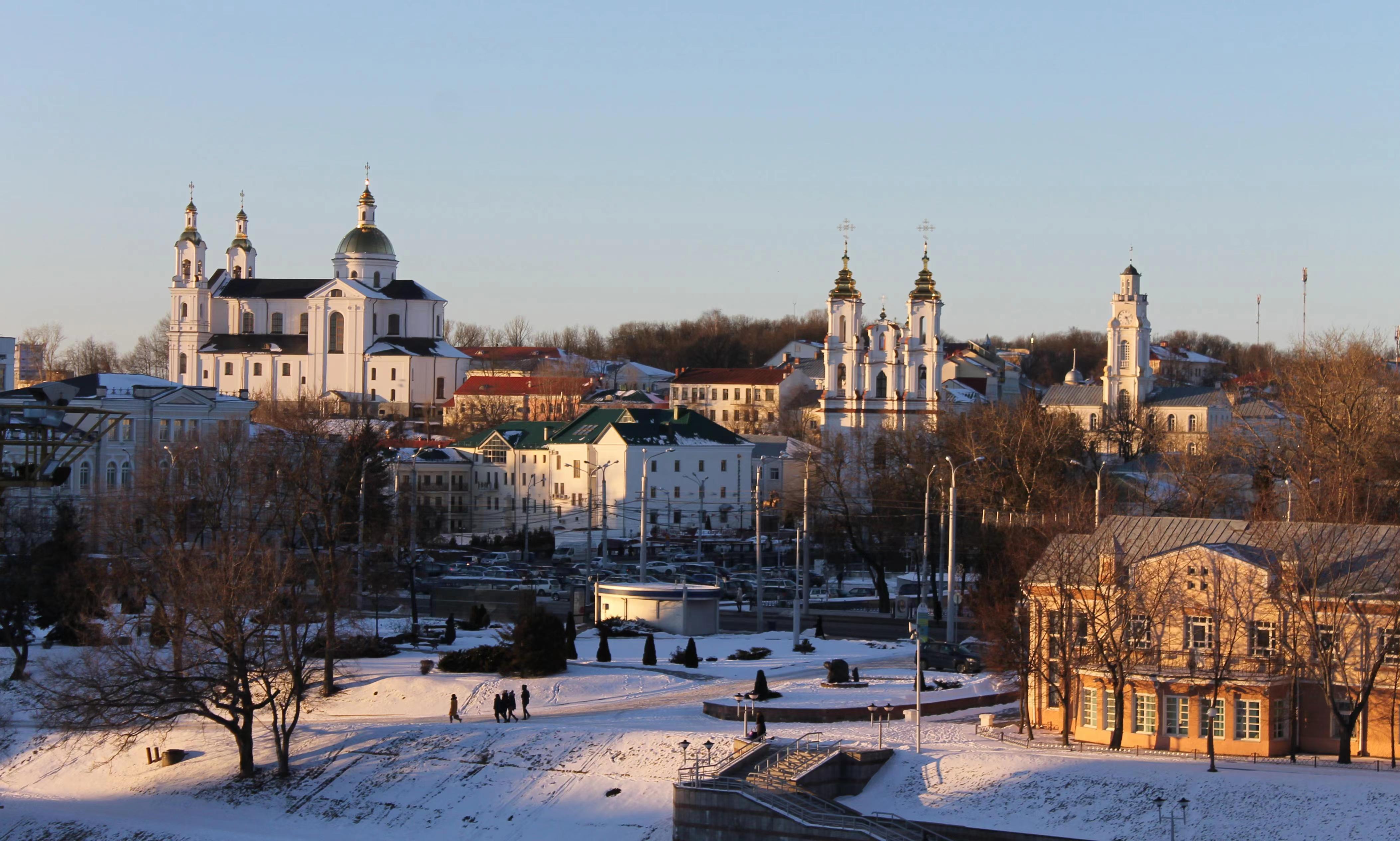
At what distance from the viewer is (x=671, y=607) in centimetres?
5009

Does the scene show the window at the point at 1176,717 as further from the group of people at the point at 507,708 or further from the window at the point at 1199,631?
the group of people at the point at 507,708

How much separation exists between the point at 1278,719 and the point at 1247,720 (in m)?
0.56

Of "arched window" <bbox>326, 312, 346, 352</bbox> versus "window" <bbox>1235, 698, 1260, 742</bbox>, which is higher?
"arched window" <bbox>326, 312, 346, 352</bbox>

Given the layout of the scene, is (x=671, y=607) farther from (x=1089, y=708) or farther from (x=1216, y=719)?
(x=1216, y=719)

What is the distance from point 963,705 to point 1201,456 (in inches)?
1601

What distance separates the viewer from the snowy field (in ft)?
98.3

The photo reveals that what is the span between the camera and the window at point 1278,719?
32.3 metres

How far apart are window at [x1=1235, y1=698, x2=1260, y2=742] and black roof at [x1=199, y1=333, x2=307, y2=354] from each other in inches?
4864

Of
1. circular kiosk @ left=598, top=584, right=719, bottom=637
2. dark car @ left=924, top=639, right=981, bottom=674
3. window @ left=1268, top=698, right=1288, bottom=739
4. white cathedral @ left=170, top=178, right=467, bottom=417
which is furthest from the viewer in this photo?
white cathedral @ left=170, top=178, right=467, bottom=417

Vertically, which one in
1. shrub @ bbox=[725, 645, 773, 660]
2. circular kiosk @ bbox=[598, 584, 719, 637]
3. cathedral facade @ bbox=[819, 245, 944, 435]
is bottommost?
shrub @ bbox=[725, 645, 773, 660]

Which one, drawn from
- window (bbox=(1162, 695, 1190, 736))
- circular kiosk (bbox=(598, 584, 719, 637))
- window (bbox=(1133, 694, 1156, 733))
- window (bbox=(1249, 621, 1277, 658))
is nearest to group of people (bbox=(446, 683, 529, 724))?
circular kiosk (bbox=(598, 584, 719, 637))

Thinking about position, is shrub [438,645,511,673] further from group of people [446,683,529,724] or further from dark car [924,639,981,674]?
dark car [924,639,981,674]

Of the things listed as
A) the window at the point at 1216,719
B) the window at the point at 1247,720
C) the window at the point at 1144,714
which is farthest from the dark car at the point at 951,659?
the window at the point at 1247,720

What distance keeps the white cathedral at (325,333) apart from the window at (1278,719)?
112397 millimetres
